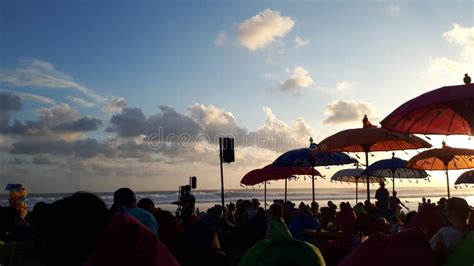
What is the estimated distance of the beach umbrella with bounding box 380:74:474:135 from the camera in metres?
5.71

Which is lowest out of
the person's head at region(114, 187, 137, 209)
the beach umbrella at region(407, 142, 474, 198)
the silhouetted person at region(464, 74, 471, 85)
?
the person's head at region(114, 187, 137, 209)

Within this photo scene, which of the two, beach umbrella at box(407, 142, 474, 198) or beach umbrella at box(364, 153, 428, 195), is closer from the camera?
beach umbrella at box(407, 142, 474, 198)

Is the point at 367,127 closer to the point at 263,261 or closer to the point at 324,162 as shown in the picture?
the point at 324,162

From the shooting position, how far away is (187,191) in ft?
43.5

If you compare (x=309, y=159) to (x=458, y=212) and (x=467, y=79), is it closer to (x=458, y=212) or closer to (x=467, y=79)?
(x=467, y=79)

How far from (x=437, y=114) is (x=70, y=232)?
6.39m

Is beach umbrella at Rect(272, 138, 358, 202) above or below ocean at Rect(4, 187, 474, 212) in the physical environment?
above

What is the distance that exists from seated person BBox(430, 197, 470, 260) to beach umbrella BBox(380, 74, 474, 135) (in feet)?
4.55

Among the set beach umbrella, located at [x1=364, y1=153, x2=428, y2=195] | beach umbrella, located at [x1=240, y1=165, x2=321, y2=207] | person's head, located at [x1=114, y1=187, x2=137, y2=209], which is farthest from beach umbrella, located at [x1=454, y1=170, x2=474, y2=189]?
person's head, located at [x1=114, y1=187, x2=137, y2=209]

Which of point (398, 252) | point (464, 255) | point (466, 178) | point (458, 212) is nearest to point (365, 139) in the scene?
point (458, 212)

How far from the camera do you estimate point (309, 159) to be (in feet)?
38.7

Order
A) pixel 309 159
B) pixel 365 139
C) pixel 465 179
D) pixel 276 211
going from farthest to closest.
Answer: pixel 465 179
pixel 309 159
pixel 365 139
pixel 276 211

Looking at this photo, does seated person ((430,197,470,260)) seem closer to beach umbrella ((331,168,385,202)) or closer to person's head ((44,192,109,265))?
person's head ((44,192,109,265))

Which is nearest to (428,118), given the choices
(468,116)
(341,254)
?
(468,116)
